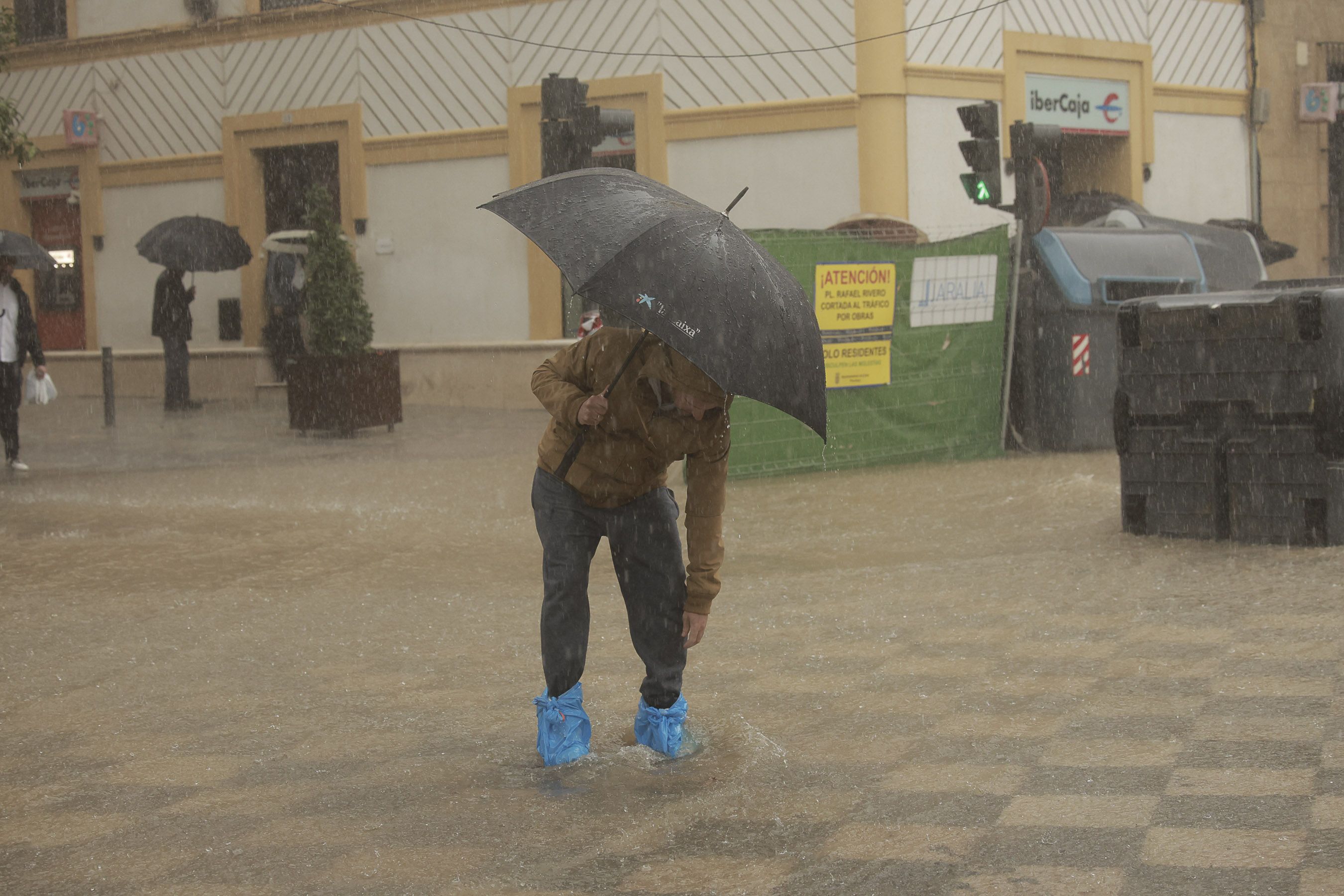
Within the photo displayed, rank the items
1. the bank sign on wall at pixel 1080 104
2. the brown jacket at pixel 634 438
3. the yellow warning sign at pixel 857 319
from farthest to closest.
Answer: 1. the bank sign on wall at pixel 1080 104
2. the yellow warning sign at pixel 857 319
3. the brown jacket at pixel 634 438

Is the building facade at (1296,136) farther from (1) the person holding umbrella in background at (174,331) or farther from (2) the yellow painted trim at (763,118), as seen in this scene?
(1) the person holding umbrella in background at (174,331)

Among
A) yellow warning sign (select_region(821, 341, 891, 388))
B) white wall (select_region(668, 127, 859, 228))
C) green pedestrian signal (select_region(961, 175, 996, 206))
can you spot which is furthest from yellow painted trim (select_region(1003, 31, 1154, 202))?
yellow warning sign (select_region(821, 341, 891, 388))

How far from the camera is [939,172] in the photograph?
17438 mm

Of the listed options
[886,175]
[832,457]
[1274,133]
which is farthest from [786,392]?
[1274,133]

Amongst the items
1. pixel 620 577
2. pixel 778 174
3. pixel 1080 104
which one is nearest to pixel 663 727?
pixel 620 577

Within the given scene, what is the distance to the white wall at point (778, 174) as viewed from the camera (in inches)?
672

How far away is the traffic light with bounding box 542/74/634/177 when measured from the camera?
412 inches

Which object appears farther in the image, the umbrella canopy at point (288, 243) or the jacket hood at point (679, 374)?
the umbrella canopy at point (288, 243)

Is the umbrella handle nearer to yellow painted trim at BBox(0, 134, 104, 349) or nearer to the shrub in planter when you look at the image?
the shrub in planter

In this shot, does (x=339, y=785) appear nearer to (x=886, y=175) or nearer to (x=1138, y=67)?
(x=886, y=175)

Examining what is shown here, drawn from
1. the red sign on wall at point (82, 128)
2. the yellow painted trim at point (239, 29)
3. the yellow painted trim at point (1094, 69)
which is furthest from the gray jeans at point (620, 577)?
the red sign on wall at point (82, 128)

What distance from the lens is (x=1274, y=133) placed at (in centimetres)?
2244

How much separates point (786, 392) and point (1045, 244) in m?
9.39

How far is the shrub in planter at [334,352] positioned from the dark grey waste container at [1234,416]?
332 inches
